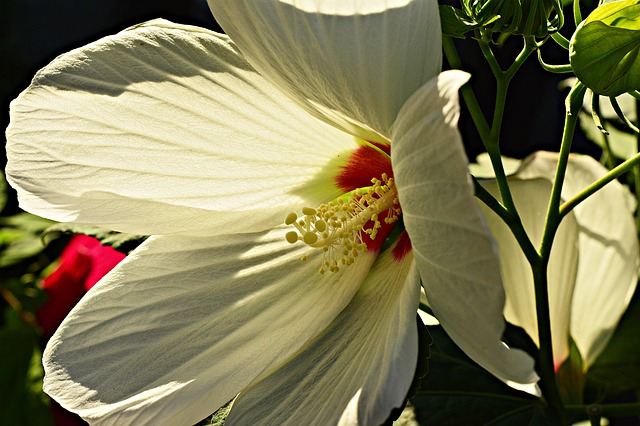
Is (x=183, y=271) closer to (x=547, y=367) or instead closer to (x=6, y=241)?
(x=547, y=367)

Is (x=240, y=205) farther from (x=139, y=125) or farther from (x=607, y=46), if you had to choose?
(x=607, y=46)

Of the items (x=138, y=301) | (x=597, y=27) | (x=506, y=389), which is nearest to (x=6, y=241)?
(x=138, y=301)

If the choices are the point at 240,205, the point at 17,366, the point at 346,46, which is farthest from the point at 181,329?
the point at 17,366

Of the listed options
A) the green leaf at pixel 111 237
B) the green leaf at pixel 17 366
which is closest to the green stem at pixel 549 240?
the green leaf at pixel 111 237

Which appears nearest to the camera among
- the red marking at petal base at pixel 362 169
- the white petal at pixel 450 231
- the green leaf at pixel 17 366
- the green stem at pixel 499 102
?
the white petal at pixel 450 231

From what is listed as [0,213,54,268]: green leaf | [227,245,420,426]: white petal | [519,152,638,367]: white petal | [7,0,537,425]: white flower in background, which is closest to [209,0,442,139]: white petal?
[7,0,537,425]: white flower in background

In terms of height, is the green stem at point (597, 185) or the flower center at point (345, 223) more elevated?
the green stem at point (597, 185)

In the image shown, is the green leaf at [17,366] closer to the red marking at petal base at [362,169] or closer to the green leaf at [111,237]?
the green leaf at [111,237]
